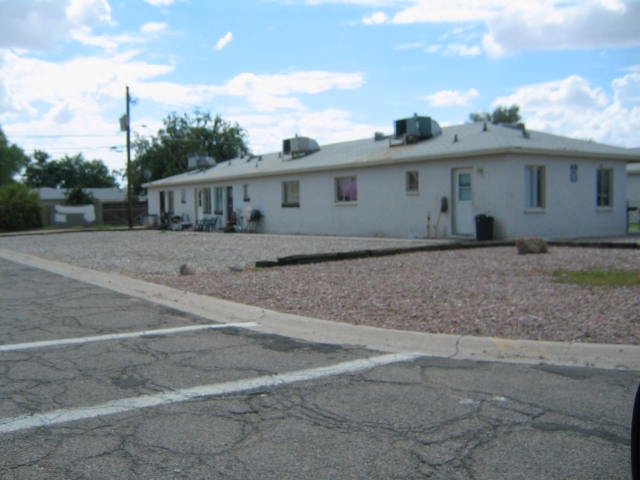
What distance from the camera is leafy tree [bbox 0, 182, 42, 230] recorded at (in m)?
40.9

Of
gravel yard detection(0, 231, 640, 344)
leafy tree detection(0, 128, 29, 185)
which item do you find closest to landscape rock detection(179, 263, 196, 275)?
gravel yard detection(0, 231, 640, 344)

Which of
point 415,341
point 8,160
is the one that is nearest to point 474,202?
point 415,341

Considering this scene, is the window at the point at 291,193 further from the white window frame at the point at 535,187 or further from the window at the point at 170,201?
the window at the point at 170,201

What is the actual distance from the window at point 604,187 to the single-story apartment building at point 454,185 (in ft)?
0.12

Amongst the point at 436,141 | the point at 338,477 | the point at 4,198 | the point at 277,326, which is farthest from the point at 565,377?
the point at 4,198

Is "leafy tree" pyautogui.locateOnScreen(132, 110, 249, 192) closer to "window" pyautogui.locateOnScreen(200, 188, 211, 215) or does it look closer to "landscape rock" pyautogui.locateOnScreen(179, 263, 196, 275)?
"window" pyautogui.locateOnScreen(200, 188, 211, 215)

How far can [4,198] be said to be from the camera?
41344 millimetres

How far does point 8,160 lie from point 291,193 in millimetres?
45457

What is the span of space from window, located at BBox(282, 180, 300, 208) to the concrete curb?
18810 millimetres

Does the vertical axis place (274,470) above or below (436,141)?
below

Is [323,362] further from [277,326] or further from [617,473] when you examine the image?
[617,473]

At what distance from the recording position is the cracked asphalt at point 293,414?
12.2 feet

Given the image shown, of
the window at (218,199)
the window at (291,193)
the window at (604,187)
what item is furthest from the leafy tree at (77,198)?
the window at (604,187)

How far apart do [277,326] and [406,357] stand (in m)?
2.07
